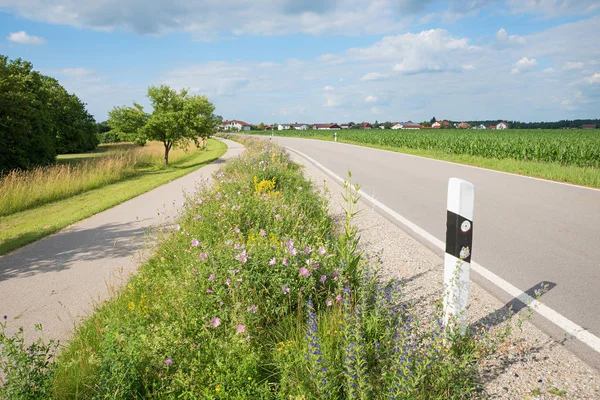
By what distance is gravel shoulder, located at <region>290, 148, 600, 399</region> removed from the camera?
2490 mm

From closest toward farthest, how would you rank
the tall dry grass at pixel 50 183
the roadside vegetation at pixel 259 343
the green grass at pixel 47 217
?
the roadside vegetation at pixel 259 343
the green grass at pixel 47 217
the tall dry grass at pixel 50 183

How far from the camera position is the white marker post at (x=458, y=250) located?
284 cm

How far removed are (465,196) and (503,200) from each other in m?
6.53

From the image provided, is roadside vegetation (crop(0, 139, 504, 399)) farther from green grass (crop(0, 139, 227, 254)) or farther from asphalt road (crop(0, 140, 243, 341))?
green grass (crop(0, 139, 227, 254))

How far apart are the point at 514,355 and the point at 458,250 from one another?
0.86m

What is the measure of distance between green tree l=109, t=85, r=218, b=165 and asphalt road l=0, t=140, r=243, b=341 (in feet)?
43.3

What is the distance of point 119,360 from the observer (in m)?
2.48

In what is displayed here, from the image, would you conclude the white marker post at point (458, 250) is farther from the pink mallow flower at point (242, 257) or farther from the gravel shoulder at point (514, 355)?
the pink mallow flower at point (242, 257)

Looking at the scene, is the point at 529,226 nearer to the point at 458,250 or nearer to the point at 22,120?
the point at 458,250

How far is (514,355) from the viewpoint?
113 inches

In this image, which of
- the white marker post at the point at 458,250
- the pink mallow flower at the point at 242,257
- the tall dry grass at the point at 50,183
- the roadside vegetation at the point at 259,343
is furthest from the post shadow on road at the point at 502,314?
the tall dry grass at the point at 50,183

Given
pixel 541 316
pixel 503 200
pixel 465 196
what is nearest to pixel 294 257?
pixel 465 196

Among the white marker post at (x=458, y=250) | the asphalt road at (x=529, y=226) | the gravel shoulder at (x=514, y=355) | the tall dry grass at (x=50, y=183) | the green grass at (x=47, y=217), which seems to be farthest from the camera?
the tall dry grass at (x=50, y=183)

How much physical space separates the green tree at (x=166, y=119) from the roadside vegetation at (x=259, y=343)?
1825 centimetres
